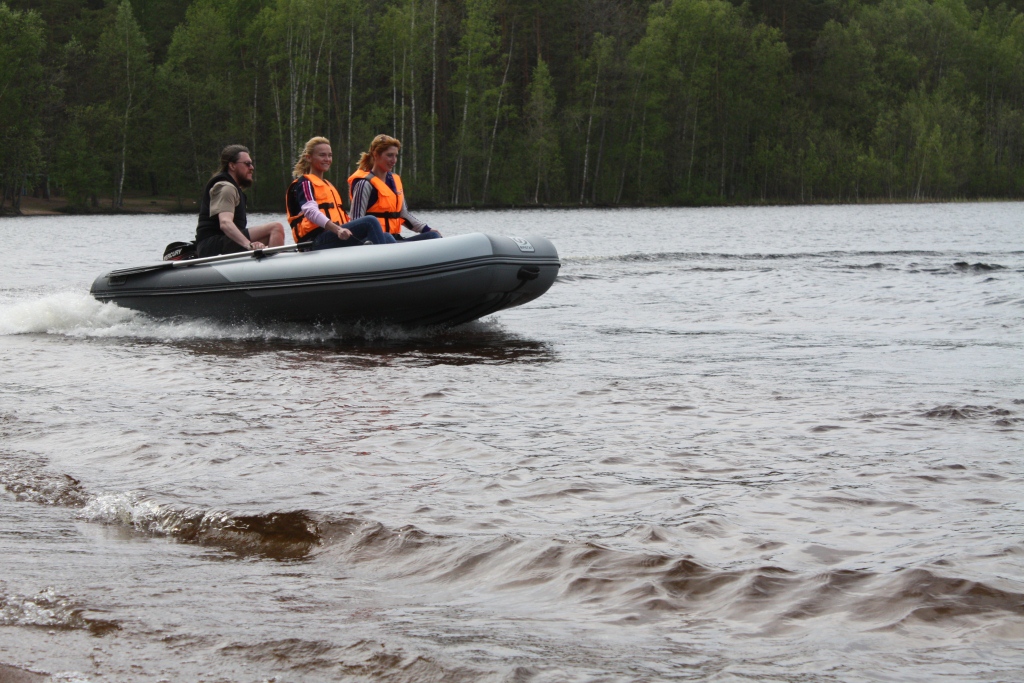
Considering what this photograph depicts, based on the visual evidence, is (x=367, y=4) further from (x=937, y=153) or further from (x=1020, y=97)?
(x=1020, y=97)

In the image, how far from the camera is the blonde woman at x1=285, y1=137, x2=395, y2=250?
895 centimetres

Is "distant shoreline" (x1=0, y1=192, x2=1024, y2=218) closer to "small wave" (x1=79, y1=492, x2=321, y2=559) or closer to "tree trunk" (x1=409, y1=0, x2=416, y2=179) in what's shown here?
"tree trunk" (x1=409, y1=0, x2=416, y2=179)

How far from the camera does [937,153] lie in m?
65.1

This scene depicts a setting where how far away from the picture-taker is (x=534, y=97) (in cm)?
5841

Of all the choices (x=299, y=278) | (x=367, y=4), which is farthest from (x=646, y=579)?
(x=367, y=4)

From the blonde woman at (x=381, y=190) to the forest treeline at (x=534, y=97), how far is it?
151ft

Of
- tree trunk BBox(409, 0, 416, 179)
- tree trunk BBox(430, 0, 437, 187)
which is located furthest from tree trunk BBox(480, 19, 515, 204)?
tree trunk BBox(409, 0, 416, 179)

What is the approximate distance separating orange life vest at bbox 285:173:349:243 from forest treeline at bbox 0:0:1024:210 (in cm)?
4601

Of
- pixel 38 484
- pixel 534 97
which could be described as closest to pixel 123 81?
pixel 534 97

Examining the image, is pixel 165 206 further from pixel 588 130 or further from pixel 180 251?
pixel 180 251

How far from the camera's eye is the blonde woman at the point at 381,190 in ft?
29.9

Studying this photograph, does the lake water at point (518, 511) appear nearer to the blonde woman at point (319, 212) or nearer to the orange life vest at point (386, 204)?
the blonde woman at point (319, 212)

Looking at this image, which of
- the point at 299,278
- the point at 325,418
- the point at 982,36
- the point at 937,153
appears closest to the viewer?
the point at 325,418

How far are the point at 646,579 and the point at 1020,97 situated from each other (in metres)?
79.0
